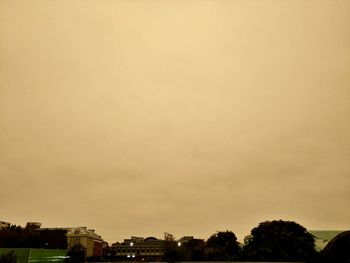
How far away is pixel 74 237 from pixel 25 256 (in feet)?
200

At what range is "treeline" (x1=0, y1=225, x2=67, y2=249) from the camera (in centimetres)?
8756

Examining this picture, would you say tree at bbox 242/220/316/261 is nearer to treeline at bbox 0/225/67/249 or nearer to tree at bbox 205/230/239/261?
tree at bbox 205/230/239/261

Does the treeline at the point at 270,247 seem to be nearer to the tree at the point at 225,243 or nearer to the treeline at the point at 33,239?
the tree at the point at 225,243

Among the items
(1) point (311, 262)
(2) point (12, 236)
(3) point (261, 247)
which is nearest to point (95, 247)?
(2) point (12, 236)

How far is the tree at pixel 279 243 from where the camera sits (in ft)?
201

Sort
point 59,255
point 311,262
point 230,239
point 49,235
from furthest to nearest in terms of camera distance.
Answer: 1. point 49,235
2. point 230,239
3. point 59,255
4. point 311,262

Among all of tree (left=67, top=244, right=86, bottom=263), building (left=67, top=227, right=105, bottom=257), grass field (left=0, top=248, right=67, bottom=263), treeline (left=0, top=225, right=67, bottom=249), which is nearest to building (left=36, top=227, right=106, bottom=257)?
building (left=67, top=227, right=105, bottom=257)

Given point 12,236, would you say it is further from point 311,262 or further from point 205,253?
point 311,262

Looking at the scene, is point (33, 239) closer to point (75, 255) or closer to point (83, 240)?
point (83, 240)

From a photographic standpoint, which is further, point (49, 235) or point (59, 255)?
point (49, 235)

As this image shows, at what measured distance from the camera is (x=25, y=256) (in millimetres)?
47656

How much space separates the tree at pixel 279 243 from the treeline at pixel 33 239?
52127 millimetres

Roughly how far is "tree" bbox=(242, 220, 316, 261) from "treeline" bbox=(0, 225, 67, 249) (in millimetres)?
52127

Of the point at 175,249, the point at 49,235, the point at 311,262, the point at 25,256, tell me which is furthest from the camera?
the point at 49,235
